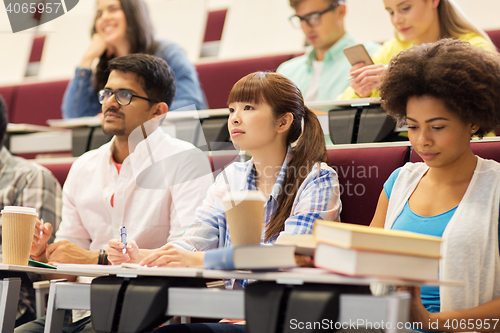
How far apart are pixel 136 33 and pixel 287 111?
3.48ft

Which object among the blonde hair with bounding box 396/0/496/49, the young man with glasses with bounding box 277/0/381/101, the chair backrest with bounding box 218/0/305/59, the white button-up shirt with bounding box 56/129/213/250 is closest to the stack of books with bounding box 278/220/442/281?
the white button-up shirt with bounding box 56/129/213/250

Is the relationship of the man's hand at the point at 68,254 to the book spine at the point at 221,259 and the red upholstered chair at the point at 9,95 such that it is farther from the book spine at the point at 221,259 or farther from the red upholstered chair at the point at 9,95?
the red upholstered chair at the point at 9,95

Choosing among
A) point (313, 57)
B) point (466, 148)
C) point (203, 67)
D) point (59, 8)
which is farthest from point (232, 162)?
point (59, 8)

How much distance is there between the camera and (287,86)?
1.04 m

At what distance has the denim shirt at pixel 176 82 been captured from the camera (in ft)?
5.78

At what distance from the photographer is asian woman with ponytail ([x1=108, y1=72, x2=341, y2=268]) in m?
0.95

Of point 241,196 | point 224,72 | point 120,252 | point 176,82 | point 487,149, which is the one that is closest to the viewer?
point 241,196

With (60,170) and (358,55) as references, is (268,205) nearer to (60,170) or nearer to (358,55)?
(358,55)

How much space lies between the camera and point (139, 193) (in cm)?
123

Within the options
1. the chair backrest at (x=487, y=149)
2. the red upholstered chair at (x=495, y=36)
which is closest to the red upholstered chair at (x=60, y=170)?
the chair backrest at (x=487, y=149)

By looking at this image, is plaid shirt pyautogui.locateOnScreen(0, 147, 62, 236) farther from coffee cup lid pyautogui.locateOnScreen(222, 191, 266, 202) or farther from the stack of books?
the stack of books

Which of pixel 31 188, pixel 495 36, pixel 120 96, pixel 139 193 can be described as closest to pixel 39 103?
pixel 31 188

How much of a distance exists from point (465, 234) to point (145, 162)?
30.4 inches

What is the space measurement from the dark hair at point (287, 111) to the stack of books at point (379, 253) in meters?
0.41
